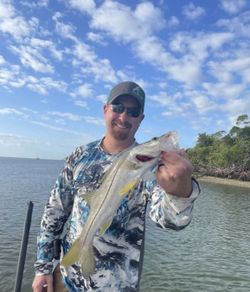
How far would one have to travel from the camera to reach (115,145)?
4262 millimetres

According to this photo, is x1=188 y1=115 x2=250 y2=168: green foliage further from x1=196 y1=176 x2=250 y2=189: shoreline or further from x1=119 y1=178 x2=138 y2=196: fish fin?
x1=119 y1=178 x2=138 y2=196: fish fin

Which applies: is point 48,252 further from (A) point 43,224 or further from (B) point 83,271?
(B) point 83,271

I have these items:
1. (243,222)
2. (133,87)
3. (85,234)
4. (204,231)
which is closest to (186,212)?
(85,234)

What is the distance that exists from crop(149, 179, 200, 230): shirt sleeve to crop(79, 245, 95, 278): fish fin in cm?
72

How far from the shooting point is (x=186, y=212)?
3283 millimetres

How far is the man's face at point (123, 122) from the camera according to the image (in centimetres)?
418

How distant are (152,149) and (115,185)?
1.61 ft

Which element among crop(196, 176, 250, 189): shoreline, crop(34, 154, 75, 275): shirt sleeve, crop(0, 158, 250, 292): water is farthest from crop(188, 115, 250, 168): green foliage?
crop(34, 154, 75, 275): shirt sleeve

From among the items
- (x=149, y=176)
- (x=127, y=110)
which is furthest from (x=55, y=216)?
(x=149, y=176)

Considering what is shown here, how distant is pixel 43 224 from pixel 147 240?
15.9m

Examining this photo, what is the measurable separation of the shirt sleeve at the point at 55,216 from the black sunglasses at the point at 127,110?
813 mm

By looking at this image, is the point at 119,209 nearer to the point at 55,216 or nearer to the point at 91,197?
the point at 91,197

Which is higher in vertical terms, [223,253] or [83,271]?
[83,271]

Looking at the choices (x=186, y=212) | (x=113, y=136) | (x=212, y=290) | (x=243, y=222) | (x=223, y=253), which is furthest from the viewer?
(x=243, y=222)
